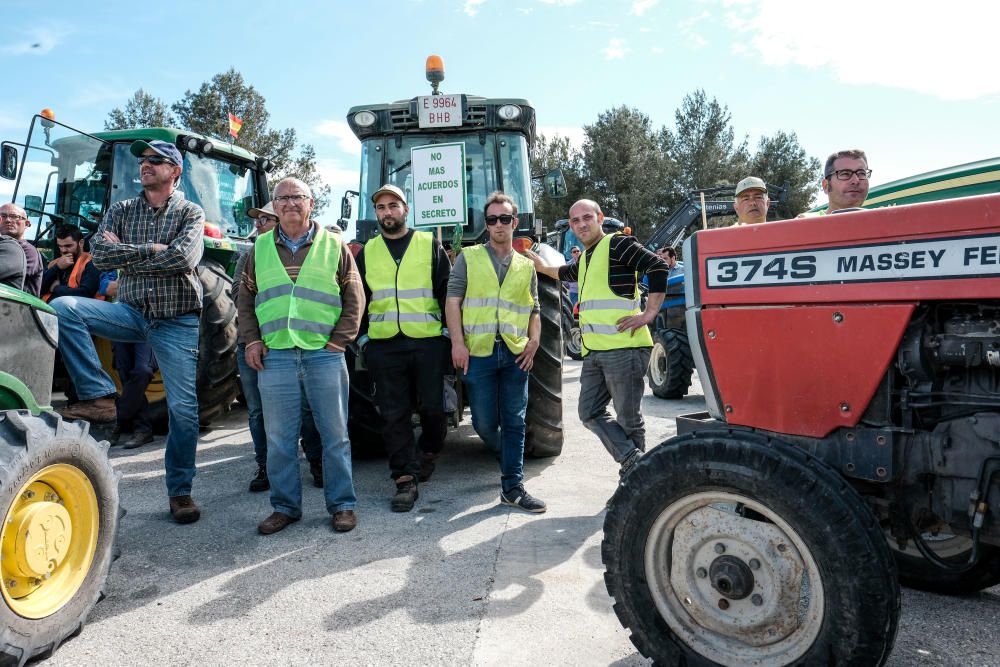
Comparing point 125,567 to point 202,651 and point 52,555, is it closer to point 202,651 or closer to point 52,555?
point 52,555

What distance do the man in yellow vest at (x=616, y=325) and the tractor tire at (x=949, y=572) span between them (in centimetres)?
136

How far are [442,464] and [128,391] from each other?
255 centimetres

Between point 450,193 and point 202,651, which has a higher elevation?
point 450,193

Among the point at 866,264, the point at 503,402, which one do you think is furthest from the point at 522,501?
the point at 866,264

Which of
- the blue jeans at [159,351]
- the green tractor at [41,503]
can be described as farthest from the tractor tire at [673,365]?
the green tractor at [41,503]

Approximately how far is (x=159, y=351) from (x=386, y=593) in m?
1.84

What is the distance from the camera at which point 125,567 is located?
3104mm

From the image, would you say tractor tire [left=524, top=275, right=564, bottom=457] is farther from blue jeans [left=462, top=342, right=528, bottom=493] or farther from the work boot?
the work boot

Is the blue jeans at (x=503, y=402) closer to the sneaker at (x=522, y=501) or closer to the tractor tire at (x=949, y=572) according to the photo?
the sneaker at (x=522, y=501)

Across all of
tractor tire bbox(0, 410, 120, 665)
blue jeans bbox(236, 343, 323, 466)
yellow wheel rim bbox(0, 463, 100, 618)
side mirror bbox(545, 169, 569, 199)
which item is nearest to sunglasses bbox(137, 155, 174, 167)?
blue jeans bbox(236, 343, 323, 466)

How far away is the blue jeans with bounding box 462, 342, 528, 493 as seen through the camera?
12.9ft

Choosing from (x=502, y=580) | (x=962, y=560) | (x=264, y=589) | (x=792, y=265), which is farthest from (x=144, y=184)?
(x=962, y=560)

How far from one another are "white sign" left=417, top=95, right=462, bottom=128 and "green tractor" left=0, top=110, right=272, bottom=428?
6.68ft

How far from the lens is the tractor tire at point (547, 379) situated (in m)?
4.54
